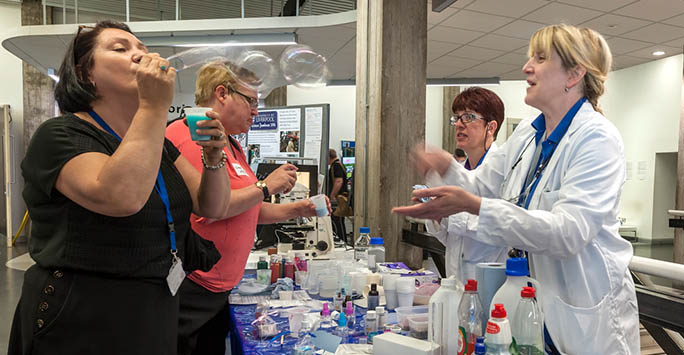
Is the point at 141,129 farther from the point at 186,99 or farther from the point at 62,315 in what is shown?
the point at 186,99

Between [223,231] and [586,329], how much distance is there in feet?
4.29

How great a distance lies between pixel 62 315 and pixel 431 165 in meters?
1.32

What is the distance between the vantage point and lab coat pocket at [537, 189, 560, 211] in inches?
54.1

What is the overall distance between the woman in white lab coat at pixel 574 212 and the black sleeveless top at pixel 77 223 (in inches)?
28.4

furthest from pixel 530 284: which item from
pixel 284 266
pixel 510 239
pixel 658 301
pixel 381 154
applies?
pixel 381 154

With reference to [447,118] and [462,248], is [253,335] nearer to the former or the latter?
[462,248]

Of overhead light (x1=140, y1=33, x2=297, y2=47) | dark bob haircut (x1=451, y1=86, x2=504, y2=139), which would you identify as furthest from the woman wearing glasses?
overhead light (x1=140, y1=33, x2=297, y2=47)

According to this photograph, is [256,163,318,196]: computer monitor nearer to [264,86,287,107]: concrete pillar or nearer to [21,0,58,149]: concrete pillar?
[264,86,287,107]: concrete pillar

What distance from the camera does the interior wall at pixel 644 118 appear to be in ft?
31.3

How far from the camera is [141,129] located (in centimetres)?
110

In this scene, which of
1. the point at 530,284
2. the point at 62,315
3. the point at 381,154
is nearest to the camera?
the point at 62,315

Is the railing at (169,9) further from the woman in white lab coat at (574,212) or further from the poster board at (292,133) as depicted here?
the woman in white lab coat at (574,212)

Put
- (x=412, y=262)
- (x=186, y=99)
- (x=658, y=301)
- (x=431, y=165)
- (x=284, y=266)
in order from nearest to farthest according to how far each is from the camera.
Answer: (x=658, y=301) < (x=431, y=165) < (x=284, y=266) < (x=412, y=262) < (x=186, y=99)

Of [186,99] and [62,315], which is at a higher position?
[186,99]
